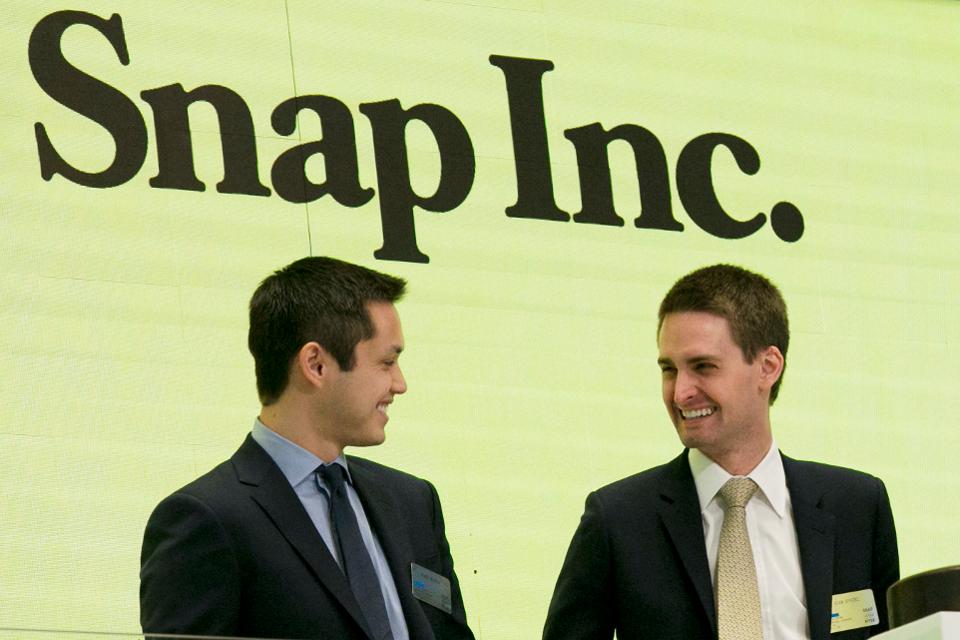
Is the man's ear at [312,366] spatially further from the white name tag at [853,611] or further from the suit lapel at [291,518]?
the white name tag at [853,611]

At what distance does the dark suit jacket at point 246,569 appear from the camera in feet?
10.5

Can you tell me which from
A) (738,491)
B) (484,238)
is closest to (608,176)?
(484,238)

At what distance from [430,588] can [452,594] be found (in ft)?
0.30

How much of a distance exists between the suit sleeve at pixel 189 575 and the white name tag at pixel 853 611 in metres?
1.22

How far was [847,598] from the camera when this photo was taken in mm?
3752

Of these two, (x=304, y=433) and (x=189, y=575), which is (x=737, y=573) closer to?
(x=304, y=433)

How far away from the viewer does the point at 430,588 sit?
3521mm

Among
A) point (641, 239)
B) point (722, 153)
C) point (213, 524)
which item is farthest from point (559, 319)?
point (213, 524)

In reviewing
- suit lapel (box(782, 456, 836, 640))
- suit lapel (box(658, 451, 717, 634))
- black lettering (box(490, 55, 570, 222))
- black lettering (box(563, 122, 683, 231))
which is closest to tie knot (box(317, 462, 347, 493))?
suit lapel (box(658, 451, 717, 634))

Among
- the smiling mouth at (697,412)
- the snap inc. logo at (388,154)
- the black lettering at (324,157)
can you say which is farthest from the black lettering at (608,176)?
the smiling mouth at (697,412)

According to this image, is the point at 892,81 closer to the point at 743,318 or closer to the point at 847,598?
the point at 743,318

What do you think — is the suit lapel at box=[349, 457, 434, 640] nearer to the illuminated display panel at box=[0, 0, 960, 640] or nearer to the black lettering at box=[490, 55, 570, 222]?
the illuminated display panel at box=[0, 0, 960, 640]

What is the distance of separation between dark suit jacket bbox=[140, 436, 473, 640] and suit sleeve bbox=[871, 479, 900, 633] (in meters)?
1.00

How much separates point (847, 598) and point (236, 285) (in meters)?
2.03
